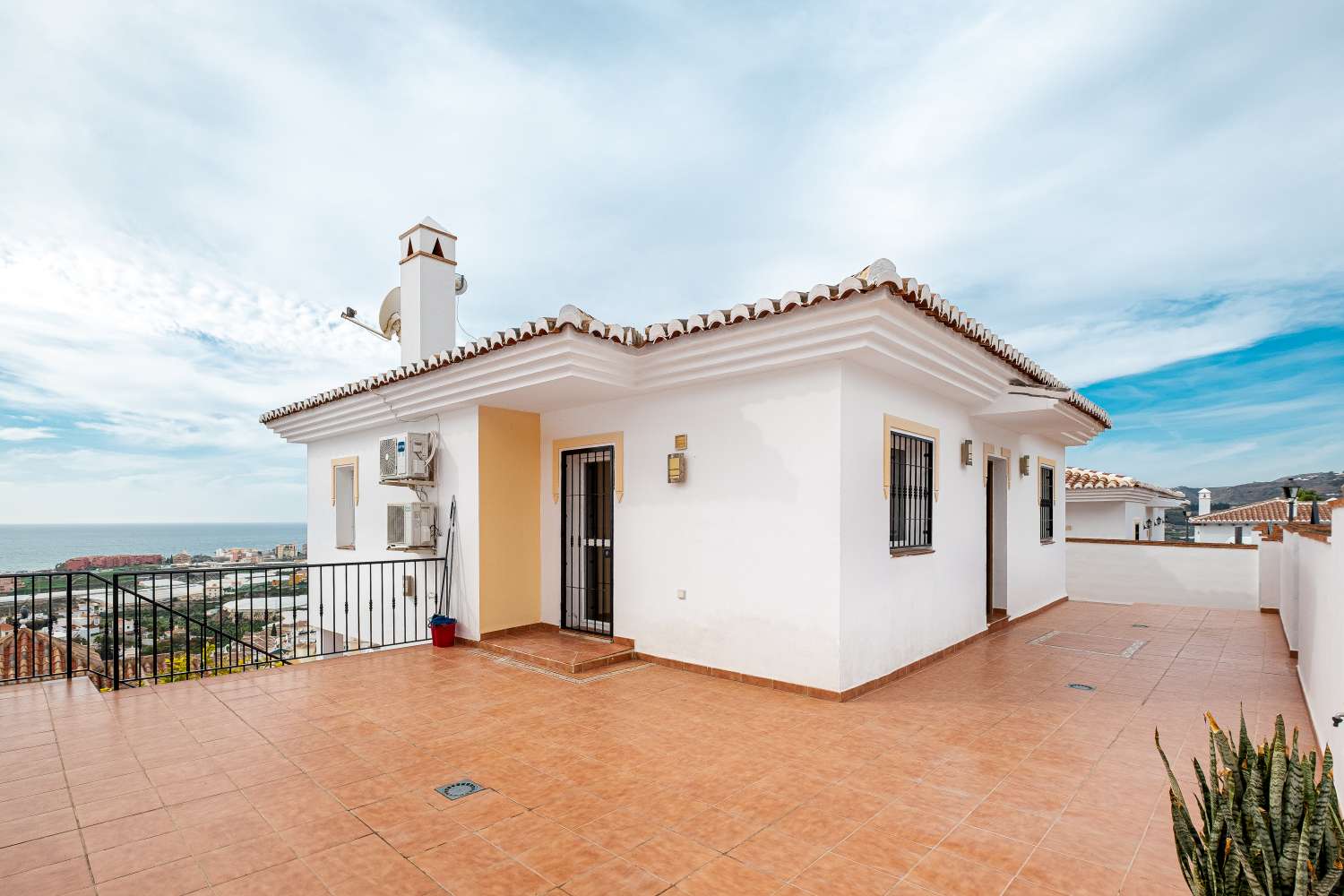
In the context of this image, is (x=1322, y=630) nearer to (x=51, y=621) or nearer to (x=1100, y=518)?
(x=51, y=621)

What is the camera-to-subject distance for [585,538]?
7.82 meters

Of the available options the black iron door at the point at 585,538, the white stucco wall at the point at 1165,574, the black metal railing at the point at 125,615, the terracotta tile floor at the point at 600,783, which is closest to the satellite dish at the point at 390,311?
the black metal railing at the point at 125,615

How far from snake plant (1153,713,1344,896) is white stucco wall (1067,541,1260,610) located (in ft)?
40.9

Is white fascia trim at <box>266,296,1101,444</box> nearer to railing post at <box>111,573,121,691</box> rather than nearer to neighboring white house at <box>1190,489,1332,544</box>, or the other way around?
railing post at <box>111,573,121,691</box>

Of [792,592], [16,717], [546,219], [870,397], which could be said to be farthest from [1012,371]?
[16,717]

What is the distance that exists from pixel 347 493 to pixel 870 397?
8961 mm

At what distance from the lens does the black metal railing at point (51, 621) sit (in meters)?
5.89

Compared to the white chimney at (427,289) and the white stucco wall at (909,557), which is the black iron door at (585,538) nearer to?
the white stucco wall at (909,557)

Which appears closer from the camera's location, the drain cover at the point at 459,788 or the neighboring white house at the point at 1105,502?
the drain cover at the point at 459,788

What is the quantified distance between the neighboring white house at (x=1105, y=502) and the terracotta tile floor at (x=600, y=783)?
34.9 ft

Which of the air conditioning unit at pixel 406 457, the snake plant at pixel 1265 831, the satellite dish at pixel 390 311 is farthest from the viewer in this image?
the satellite dish at pixel 390 311

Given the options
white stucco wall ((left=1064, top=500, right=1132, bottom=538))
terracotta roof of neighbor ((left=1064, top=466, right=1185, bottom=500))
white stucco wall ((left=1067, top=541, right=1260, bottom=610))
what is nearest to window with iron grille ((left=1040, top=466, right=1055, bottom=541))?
white stucco wall ((left=1067, top=541, right=1260, bottom=610))

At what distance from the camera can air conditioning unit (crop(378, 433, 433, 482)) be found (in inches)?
315

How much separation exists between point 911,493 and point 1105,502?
13194mm
